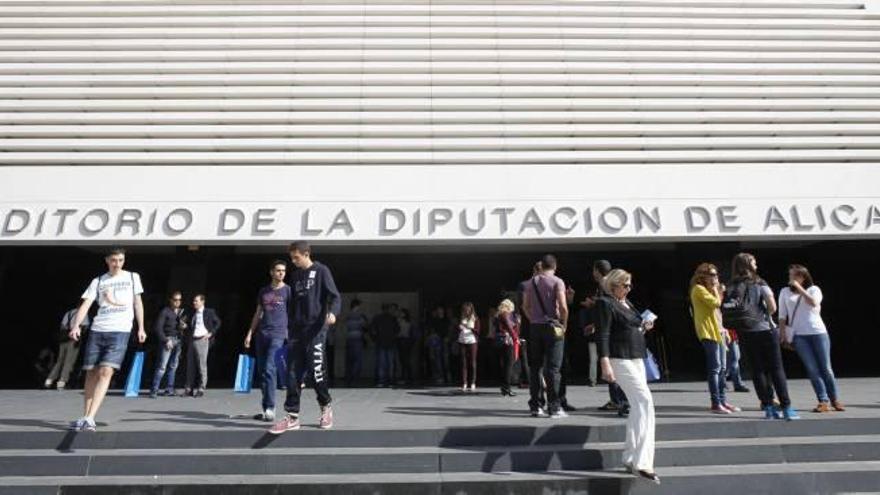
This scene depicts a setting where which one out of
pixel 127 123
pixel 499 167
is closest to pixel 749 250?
pixel 499 167

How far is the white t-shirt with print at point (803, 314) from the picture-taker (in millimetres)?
5797

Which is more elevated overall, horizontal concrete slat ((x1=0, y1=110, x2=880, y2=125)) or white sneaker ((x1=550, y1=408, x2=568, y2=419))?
horizontal concrete slat ((x1=0, y1=110, x2=880, y2=125))

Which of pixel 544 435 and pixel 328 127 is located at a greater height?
pixel 328 127

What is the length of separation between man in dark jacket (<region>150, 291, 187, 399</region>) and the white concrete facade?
1.17 m

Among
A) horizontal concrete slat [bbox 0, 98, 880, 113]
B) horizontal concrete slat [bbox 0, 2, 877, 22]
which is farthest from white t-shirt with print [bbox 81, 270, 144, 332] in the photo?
horizontal concrete slat [bbox 0, 2, 877, 22]

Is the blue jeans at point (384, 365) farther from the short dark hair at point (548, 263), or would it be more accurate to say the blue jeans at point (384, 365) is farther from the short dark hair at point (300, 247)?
the short dark hair at point (300, 247)

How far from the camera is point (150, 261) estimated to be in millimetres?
13109

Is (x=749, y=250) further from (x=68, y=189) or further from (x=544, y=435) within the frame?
(x=68, y=189)

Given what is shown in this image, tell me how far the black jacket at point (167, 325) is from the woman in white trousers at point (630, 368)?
6.95 metres

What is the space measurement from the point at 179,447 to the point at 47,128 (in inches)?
317

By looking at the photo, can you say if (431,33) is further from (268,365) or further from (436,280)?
(268,365)

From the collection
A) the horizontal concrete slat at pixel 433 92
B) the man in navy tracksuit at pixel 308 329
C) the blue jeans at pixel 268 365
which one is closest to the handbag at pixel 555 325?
the man in navy tracksuit at pixel 308 329

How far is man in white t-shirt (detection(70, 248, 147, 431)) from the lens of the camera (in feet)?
17.0

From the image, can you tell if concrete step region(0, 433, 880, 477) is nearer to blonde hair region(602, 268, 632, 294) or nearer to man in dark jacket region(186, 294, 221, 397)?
blonde hair region(602, 268, 632, 294)
